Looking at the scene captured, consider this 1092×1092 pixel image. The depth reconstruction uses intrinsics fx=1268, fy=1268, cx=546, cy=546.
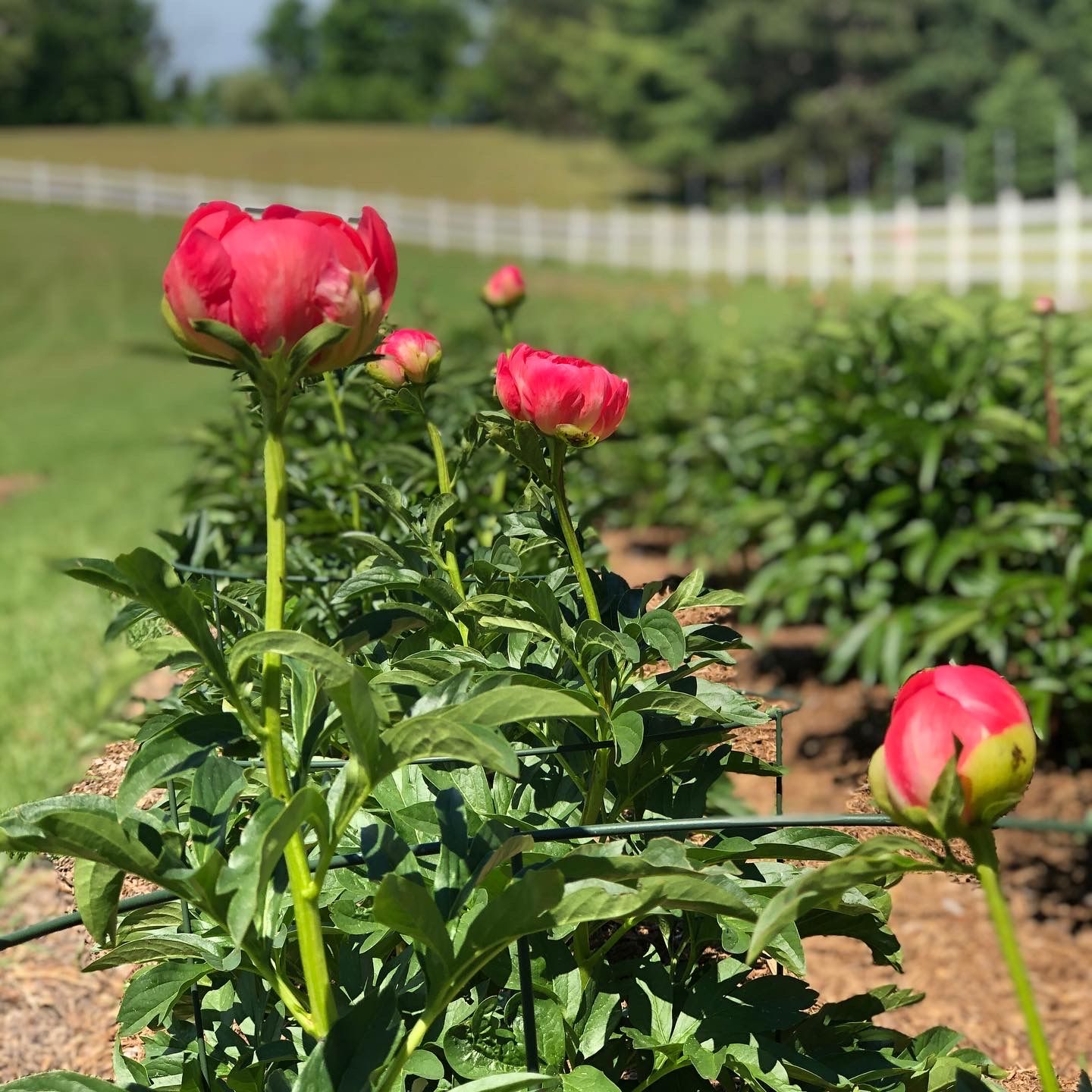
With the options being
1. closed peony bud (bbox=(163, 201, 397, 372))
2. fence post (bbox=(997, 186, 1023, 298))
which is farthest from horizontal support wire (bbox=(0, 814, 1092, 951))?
fence post (bbox=(997, 186, 1023, 298))

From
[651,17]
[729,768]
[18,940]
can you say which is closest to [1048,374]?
[729,768]

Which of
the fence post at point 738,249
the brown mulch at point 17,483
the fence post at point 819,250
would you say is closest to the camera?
the brown mulch at point 17,483

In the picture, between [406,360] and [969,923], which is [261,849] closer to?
[406,360]

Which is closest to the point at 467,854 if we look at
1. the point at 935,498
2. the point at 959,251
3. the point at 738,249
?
the point at 935,498

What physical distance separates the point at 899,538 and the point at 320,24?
6579 cm

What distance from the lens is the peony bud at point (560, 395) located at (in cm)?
100

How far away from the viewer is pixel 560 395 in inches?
39.3

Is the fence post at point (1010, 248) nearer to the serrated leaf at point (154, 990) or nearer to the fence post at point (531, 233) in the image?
the fence post at point (531, 233)

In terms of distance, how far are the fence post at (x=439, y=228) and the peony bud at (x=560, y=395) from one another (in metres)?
23.6

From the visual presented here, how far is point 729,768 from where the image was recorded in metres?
1.17

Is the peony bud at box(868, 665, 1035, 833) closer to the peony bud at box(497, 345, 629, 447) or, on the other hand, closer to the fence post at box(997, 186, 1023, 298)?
the peony bud at box(497, 345, 629, 447)

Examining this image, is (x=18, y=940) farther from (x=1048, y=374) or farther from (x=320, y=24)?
(x=320, y=24)

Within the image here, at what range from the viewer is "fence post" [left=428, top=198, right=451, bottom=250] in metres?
24.1

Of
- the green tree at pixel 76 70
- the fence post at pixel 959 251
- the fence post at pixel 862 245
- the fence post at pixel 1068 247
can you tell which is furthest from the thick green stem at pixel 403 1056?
the green tree at pixel 76 70
